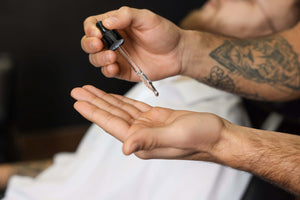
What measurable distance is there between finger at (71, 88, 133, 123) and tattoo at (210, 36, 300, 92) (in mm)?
435

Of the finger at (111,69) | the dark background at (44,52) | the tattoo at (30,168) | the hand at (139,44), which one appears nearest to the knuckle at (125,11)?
the hand at (139,44)

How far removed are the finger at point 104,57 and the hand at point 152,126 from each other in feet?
0.25

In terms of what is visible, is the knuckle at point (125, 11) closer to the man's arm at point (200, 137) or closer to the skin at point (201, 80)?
the skin at point (201, 80)

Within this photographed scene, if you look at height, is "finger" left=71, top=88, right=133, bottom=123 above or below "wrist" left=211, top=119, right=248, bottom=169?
above

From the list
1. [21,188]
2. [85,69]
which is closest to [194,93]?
[21,188]

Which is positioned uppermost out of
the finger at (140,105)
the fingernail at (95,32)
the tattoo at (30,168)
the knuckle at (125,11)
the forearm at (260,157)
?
the knuckle at (125,11)

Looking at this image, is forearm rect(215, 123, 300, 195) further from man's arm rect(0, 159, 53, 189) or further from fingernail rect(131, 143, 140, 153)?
man's arm rect(0, 159, 53, 189)

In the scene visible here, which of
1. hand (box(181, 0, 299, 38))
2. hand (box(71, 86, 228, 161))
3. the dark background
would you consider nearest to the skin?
hand (box(71, 86, 228, 161))

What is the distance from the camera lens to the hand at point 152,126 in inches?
20.4

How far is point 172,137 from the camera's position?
0.53 metres

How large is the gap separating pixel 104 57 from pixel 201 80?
33 centimetres

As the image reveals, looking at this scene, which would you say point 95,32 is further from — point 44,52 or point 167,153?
point 44,52

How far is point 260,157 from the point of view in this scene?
633 millimetres

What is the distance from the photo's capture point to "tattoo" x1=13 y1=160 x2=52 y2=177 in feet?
3.84
